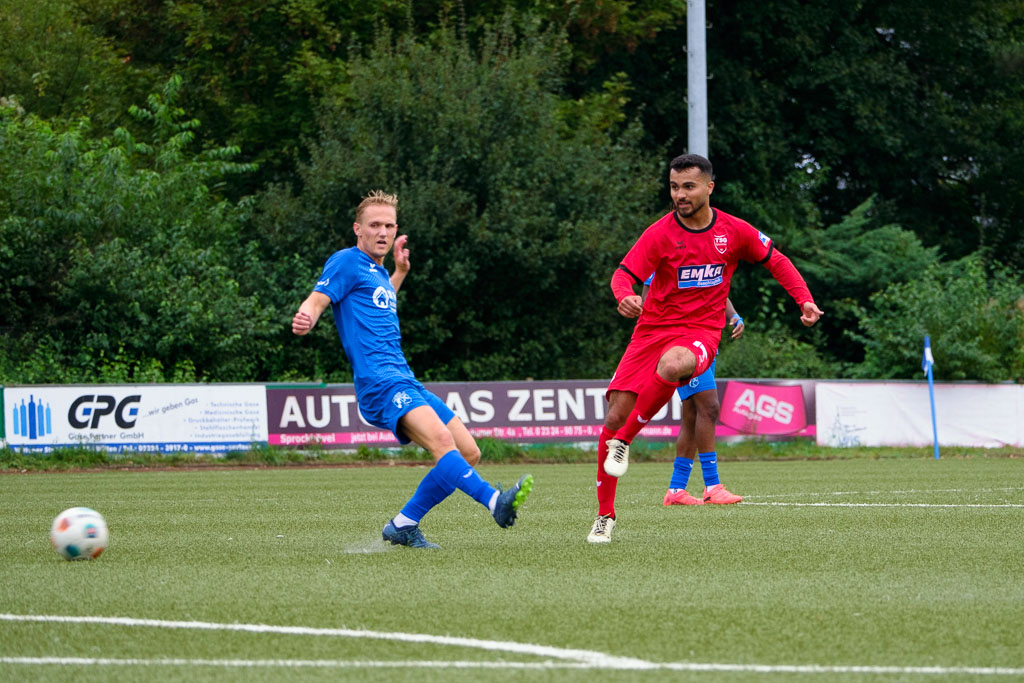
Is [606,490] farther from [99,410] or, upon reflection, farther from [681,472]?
[99,410]

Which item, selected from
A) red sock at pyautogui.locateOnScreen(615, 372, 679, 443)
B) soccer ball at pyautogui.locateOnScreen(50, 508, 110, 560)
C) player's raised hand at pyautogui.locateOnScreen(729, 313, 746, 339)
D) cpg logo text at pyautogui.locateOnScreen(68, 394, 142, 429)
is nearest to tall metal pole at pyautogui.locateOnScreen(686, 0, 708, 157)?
cpg logo text at pyautogui.locateOnScreen(68, 394, 142, 429)

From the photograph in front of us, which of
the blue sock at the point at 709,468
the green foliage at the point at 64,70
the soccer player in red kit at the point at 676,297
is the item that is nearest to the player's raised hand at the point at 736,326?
the blue sock at the point at 709,468

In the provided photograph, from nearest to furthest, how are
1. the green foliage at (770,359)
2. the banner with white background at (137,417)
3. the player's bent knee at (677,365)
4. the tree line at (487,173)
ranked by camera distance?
the player's bent knee at (677,365), the banner with white background at (137,417), the tree line at (487,173), the green foliage at (770,359)

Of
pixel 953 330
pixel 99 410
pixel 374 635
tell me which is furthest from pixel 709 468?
pixel 953 330

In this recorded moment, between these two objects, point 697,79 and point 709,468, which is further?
point 697,79

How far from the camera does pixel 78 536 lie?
261 inches

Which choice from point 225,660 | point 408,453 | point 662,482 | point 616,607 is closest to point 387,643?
point 225,660

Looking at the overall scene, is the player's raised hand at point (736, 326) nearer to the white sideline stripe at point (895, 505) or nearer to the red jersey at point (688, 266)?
the white sideline stripe at point (895, 505)

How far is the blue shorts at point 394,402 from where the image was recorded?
693 centimetres

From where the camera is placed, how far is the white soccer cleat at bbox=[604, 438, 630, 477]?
728cm

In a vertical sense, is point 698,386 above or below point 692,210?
below

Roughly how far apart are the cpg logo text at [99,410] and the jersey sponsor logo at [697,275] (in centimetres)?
1350

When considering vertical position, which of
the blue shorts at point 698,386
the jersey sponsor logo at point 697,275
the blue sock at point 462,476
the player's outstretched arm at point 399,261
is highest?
the player's outstretched arm at point 399,261

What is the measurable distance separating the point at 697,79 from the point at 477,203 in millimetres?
5278
